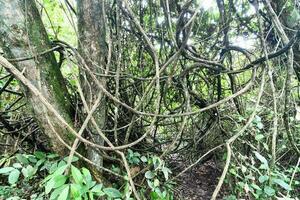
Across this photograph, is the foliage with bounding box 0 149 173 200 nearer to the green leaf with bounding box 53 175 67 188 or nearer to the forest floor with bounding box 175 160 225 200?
the green leaf with bounding box 53 175 67 188

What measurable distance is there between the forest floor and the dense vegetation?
4 centimetres

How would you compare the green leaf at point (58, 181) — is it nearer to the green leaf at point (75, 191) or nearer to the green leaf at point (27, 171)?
the green leaf at point (75, 191)

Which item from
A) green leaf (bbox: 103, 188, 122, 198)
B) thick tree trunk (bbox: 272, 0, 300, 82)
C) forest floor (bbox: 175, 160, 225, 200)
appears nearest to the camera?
green leaf (bbox: 103, 188, 122, 198)

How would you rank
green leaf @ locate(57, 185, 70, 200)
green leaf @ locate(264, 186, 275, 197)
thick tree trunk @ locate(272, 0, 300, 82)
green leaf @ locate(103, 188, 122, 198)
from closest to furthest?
green leaf @ locate(57, 185, 70, 200) < green leaf @ locate(103, 188, 122, 198) < green leaf @ locate(264, 186, 275, 197) < thick tree trunk @ locate(272, 0, 300, 82)

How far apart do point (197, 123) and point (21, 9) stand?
1461 millimetres

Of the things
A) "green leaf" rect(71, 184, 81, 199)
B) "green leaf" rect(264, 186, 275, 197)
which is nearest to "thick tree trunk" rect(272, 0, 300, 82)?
"green leaf" rect(264, 186, 275, 197)

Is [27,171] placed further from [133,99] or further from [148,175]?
[133,99]

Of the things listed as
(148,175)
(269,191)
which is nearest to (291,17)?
(269,191)

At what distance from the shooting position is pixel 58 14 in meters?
3.64

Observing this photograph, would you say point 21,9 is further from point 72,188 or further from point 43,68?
point 72,188

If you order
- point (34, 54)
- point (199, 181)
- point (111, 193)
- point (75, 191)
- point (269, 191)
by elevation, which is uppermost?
point (34, 54)

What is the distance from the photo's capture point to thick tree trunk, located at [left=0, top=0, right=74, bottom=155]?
59.6 inches

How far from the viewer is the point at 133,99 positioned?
207 cm

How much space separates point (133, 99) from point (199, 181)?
1085 millimetres
